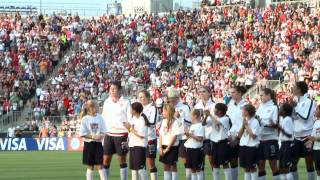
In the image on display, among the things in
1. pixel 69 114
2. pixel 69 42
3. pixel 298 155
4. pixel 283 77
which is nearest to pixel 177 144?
pixel 298 155

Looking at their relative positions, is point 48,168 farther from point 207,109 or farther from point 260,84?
point 260,84

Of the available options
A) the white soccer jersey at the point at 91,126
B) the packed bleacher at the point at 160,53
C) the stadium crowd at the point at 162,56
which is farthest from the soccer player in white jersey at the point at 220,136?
the packed bleacher at the point at 160,53

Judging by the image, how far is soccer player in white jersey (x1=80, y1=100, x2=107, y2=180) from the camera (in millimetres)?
19844

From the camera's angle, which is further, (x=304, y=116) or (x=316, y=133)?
(x=304, y=116)

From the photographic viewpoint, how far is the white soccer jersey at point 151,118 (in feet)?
66.2

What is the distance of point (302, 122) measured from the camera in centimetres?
1992

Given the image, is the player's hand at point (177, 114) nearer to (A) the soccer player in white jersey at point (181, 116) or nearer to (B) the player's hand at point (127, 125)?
(A) the soccer player in white jersey at point (181, 116)

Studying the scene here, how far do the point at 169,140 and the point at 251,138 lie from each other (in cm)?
169

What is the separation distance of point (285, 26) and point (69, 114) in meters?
11.7

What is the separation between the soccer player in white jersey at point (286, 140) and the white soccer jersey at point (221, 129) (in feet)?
4.31

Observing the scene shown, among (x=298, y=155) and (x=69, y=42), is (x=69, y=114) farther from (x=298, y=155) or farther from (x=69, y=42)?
(x=298, y=155)

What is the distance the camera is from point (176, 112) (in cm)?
2069

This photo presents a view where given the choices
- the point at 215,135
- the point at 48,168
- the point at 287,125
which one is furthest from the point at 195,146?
the point at 48,168

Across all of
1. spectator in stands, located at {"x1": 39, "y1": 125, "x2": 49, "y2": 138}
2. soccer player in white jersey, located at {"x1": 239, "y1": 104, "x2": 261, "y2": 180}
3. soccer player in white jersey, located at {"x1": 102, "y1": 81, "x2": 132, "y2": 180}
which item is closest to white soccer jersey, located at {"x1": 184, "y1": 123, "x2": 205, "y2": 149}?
soccer player in white jersey, located at {"x1": 239, "y1": 104, "x2": 261, "y2": 180}
